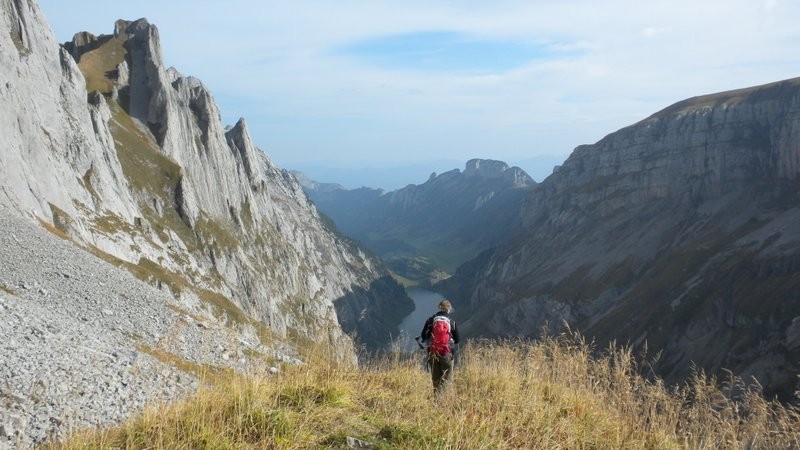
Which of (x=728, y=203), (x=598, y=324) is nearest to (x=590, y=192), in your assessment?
(x=728, y=203)

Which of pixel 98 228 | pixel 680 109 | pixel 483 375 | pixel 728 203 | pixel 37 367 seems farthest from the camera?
pixel 680 109

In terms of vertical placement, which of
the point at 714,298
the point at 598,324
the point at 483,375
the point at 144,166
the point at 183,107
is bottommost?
the point at 598,324

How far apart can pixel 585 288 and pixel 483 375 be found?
141 m

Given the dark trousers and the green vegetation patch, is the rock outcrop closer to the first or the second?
the green vegetation patch

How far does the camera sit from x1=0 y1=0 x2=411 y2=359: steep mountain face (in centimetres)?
5175

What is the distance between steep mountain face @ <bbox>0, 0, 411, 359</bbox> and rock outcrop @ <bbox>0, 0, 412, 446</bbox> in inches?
9.5

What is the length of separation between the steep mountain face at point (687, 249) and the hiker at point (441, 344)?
69909 mm

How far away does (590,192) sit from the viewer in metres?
189

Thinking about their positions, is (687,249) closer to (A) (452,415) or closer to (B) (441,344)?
(B) (441,344)

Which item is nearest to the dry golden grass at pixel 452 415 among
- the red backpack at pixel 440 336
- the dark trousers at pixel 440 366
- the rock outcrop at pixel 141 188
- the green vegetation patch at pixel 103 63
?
the dark trousers at pixel 440 366

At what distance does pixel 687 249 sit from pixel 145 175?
110792 mm

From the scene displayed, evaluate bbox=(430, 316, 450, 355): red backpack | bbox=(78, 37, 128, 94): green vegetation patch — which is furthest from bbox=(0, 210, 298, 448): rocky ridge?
bbox=(78, 37, 128, 94): green vegetation patch

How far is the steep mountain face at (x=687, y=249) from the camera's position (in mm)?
91350

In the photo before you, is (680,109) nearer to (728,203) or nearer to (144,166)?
(728,203)
